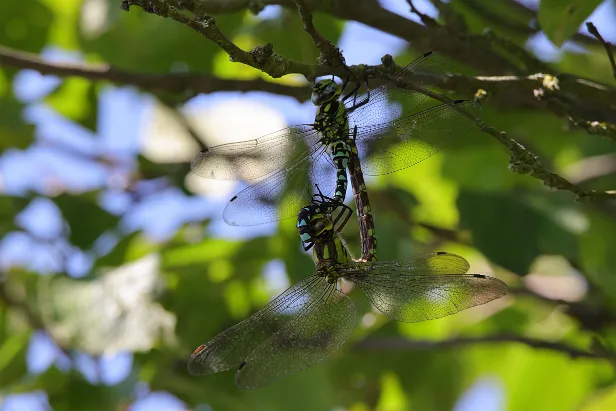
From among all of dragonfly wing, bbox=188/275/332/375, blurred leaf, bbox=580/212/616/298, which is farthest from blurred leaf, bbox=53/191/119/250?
blurred leaf, bbox=580/212/616/298

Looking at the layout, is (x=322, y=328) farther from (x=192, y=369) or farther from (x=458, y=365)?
(x=458, y=365)

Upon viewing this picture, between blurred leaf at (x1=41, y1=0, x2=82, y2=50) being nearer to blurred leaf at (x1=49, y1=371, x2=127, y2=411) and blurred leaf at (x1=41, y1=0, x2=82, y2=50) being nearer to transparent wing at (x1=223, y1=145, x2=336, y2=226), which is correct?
blurred leaf at (x1=49, y1=371, x2=127, y2=411)

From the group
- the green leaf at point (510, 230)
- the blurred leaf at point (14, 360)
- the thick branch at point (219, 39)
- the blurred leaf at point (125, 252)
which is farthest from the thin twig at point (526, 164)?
the blurred leaf at point (14, 360)

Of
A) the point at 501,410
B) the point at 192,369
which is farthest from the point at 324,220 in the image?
the point at 501,410

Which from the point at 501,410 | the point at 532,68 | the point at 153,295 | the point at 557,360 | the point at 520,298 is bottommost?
the point at 501,410

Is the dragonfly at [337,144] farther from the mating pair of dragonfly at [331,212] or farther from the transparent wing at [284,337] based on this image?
the transparent wing at [284,337]
